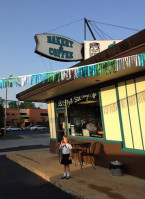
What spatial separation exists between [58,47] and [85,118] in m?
3.95

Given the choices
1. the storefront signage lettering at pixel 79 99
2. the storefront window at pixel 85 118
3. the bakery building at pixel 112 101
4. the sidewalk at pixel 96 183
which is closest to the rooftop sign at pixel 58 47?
the bakery building at pixel 112 101

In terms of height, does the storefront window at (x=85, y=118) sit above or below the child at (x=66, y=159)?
above

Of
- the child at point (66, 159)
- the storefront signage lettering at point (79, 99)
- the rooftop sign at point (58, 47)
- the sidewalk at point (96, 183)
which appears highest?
the rooftop sign at point (58, 47)

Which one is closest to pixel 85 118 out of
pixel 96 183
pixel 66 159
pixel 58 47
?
pixel 66 159

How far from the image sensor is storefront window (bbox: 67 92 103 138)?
7.50 metres

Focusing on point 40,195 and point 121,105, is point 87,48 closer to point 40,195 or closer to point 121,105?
point 121,105

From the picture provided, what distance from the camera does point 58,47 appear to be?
952 centimetres

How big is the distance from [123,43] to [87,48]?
6194 millimetres

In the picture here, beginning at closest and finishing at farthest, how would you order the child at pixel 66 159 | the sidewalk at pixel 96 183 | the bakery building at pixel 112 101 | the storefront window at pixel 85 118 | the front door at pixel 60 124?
the sidewalk at pixel 96 183
the bakery building at pixel 112 101
the child at pixel 66 159
the storefront window at pixel 85 118
the front door at pixel 60 124

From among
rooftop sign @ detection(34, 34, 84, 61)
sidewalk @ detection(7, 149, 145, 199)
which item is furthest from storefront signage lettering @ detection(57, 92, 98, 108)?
sidewalk @ detection(7, 149, 145, 199)

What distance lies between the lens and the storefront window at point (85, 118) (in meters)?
7.50

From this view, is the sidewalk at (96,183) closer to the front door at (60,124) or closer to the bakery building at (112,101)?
the bakery building at (112,101)

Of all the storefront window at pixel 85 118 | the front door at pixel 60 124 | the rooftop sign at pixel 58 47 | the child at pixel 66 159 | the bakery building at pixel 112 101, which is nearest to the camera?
the bakery building at pixel 112 101

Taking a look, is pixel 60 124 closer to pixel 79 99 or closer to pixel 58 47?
pixel 79 99
